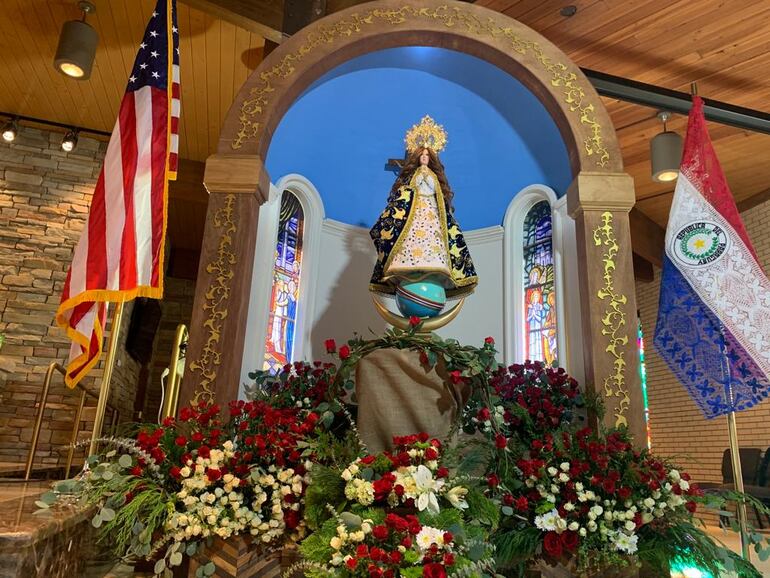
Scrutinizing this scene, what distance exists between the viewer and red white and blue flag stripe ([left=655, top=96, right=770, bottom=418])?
3.29 metres

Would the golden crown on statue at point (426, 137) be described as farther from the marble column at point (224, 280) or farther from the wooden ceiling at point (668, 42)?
the wooden ceiling at point (668, 42)

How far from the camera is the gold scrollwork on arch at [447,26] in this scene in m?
3.51

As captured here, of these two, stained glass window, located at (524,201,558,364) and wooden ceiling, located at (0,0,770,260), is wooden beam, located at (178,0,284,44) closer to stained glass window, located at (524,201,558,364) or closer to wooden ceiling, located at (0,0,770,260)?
wooden ceiling, located at (0,0,770,260)

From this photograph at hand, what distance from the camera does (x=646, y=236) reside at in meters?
8.55

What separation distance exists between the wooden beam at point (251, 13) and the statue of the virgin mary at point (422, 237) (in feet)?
6.38

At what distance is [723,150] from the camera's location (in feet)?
22.2

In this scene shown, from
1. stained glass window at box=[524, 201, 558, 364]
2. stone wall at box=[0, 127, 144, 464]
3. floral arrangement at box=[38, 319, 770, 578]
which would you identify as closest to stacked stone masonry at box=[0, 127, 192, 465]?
stone wall at box=[0, 127, 144, 464]

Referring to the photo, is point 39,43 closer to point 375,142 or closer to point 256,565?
point 375,142

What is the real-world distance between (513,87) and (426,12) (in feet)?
2.82

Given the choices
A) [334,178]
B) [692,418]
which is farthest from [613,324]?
[692,418]

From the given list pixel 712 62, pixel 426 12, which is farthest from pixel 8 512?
pixel 712 62

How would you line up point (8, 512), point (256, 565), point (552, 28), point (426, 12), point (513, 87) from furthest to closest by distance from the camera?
1. point (552, 28)
2. point (513, 87)
3. point (426, 12)
4. point (256, 565)
5. point (8, 512)

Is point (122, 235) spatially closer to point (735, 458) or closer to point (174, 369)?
point (174, 369)

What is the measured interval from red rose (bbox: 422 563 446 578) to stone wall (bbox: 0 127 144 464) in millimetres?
5712
